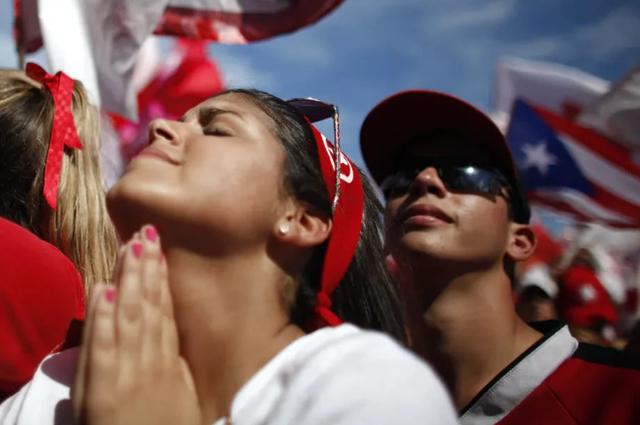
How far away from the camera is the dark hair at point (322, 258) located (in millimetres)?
1702

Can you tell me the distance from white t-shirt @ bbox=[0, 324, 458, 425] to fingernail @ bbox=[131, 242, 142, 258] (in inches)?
12.4

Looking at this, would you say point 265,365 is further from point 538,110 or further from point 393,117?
point 538,110

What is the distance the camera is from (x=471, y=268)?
247cm

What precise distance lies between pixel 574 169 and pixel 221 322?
22.5ft

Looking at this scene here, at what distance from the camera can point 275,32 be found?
16.3ft

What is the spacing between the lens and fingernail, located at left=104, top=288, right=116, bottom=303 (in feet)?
4.47

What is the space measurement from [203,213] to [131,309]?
10.2 inches

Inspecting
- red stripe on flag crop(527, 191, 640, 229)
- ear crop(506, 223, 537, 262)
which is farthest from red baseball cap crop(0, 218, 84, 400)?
red stripe on flag crop(527, 191, 640, 229)

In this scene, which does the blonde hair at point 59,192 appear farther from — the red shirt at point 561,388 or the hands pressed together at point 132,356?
Answer: the red shirt at point 561,388

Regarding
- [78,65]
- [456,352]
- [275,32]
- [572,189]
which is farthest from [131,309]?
[572,189]

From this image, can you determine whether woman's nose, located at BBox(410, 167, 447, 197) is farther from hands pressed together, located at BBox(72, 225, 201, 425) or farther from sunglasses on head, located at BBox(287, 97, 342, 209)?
hands pressed together, located at BBox(72, 225, 201, 425)

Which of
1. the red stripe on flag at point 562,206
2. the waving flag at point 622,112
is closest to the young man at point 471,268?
the waving flag at point 622,112

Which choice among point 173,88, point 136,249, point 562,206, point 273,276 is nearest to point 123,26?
point 273,276

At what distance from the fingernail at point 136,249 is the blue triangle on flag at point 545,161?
22.1 feet
